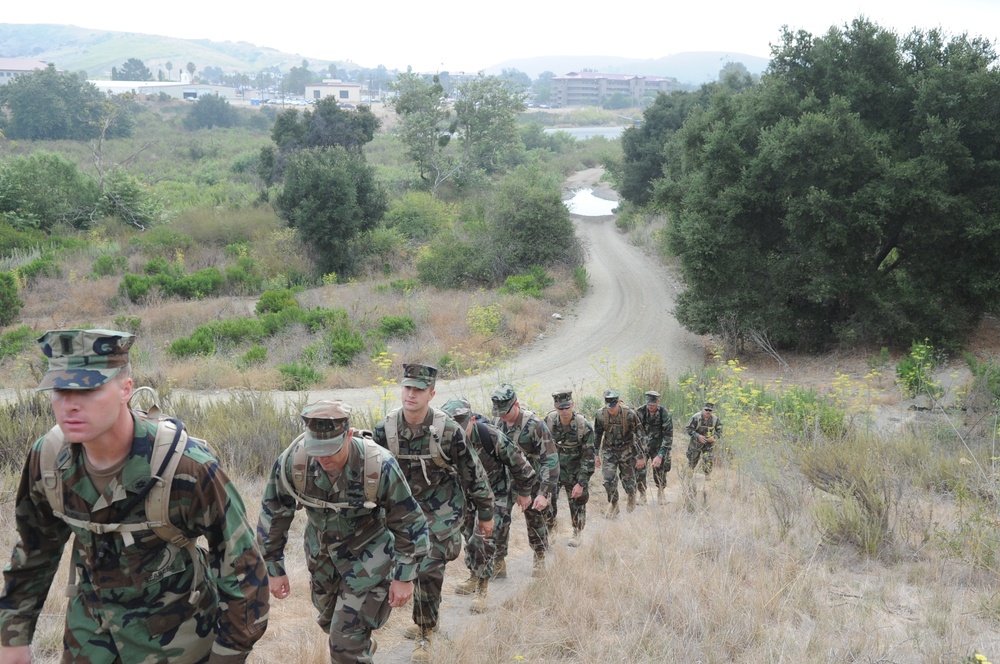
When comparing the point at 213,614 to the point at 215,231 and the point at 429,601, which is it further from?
the point at 215,231

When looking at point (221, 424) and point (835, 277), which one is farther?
point (835, 277)

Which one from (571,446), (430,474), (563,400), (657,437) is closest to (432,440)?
(430,474)

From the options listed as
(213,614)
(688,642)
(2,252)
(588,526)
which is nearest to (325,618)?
(213,614)

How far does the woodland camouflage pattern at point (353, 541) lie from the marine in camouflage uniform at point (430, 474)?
952mm

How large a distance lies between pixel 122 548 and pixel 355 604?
1.71 m

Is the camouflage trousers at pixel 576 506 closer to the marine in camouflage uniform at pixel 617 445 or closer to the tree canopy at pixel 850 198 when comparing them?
the marine in camouflage uniform at pixel 617 445

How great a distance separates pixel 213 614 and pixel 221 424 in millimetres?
7389

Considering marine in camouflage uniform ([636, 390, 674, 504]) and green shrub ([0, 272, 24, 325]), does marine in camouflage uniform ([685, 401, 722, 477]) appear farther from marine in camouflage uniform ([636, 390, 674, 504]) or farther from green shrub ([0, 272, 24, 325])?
green shrub ([0, 272, 24, 325])

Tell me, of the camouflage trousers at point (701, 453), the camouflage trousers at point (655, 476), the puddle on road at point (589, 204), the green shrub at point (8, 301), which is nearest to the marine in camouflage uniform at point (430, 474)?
the camouflage trousers at point (655, 476)

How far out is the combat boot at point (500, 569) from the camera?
23.9 feet

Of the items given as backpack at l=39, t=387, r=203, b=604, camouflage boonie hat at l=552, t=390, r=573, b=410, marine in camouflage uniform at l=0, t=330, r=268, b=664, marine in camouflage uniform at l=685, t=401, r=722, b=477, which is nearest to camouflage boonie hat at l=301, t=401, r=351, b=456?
marine in camouflage uniform at l=0, t=330, r=268, b=664

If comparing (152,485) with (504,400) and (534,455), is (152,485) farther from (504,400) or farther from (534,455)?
(534,455)

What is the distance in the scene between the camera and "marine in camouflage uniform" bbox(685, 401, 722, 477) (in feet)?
34.0

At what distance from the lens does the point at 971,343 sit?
68.2 feet
